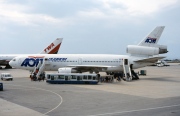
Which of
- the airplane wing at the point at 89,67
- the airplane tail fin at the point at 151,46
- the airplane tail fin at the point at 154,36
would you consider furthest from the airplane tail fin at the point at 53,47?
the airplane tail fin at the point at 154,36

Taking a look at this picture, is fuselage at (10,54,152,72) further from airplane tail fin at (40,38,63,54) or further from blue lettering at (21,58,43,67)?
airplane tail fin at (40,38,63,54)

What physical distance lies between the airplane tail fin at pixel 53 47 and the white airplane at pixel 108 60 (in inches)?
1114

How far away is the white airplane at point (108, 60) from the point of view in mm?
53938

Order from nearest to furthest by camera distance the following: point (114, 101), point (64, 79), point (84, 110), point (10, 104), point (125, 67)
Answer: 1. point (84, 110)
2. point (10, 104)
3. point (114, 101)
4. point (64, 79)
5. point (125, 67)

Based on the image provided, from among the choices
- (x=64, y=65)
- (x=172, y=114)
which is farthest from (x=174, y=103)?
(x=64, y=65)

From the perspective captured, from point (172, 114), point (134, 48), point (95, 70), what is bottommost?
point (172, 114)

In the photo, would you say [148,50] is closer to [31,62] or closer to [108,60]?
[108,60]

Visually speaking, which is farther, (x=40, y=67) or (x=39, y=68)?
(x=39, y=68)

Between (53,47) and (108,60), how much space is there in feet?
114

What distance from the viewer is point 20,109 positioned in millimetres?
21141

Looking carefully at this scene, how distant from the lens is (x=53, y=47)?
8538cm

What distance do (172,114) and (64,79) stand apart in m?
27.1

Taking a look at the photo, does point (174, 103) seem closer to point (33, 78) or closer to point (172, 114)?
point (172, 114)

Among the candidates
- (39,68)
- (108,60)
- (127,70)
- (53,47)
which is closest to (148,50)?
(127,70)
